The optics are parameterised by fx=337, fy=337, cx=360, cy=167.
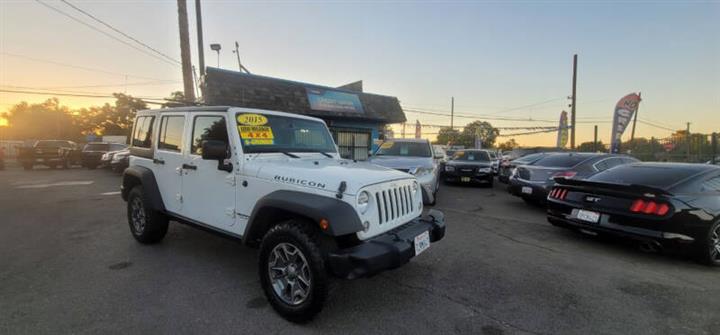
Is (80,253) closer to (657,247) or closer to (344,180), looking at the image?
(344,180)

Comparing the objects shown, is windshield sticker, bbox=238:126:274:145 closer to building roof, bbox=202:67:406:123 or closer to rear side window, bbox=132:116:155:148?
rear side window, bbox=132:116:155:148

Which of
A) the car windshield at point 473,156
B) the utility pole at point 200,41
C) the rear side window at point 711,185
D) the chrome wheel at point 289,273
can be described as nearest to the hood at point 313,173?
the chrome wheel at point 289,273

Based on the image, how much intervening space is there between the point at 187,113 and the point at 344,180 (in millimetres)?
2576

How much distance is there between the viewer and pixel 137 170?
488 cm

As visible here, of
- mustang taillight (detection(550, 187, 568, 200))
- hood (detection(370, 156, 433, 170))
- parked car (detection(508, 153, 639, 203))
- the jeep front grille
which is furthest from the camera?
hood (detection(370, 156, 433, 170))

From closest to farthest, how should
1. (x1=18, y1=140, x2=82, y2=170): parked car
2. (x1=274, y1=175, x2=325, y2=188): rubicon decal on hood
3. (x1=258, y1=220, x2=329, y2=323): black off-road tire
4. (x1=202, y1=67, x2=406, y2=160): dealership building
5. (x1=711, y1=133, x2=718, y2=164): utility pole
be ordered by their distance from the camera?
(x1=258, y1=220, x2=329, y2=323): black off-road tire → (x1=274, y1=175, x2=325, y2=188): rubicon decal on hood → (x1=711, y1=133, x2=718, y2=164): utility pole → (x1=202, y1=67, x2=406, y2=160): dealership building → (x1=18, y1=140, x2=82, y2=170): parked car

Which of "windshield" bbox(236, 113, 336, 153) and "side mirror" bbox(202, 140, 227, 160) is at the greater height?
"windshield" bbox(236, 113, 336, 153)

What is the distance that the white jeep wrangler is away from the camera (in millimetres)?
2643

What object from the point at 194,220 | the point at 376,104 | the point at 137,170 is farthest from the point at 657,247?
the point at 376,104

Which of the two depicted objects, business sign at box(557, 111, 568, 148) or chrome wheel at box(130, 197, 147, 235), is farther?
business sign at box(557, 111, 568, 148)

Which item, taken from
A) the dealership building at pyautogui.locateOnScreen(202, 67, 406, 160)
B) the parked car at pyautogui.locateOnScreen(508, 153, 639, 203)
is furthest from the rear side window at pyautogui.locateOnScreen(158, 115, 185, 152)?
the dealership building at pyautogui.locateOnScreen(202, 67, 406, 160)

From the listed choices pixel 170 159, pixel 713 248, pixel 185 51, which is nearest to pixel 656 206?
pixel 713 248

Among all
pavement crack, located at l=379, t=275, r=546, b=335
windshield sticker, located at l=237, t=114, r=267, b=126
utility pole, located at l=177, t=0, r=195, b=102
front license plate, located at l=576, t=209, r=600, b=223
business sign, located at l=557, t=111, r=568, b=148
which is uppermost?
utility pole, located at l=177, t=0, r=195, b=102

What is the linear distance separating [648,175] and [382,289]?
4365 millimetres
